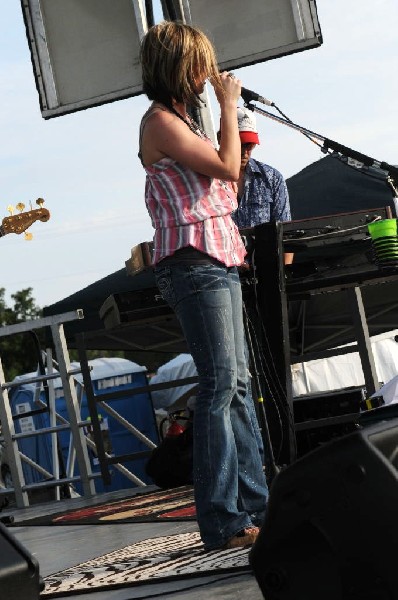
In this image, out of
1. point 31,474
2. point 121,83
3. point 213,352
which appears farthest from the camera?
point 31,474

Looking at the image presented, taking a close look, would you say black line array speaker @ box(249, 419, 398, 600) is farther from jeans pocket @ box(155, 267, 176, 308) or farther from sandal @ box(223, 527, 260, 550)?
jeans pocket @ box(155, 267, 176, 308)

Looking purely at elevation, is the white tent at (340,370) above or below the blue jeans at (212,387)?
below

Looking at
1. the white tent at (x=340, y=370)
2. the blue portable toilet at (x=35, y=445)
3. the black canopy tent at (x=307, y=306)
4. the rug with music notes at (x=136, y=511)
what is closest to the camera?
the rug with music notes at (x=136, y=511)

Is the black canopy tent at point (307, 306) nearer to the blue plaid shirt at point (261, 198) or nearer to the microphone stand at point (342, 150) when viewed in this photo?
the microphone stand at point (342, 150)

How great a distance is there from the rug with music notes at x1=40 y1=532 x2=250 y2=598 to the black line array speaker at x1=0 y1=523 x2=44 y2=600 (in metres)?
0.86

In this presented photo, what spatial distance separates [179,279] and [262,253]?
1.18m

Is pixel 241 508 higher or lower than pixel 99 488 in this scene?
higher

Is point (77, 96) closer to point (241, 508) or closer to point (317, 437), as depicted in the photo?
point (317, 437)

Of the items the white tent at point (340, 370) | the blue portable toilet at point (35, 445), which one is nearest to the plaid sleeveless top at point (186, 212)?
the white tent at point (340, 370)

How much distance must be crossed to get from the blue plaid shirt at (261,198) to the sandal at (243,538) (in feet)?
7.58

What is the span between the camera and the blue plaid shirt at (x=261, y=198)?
17.7 ft

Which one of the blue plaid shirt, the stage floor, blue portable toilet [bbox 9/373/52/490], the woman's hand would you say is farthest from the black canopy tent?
blue portable toilet [bbox 9/373/52/490]

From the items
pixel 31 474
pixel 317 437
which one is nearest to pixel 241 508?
pixel 317 437

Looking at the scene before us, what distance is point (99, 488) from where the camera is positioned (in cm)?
1297
